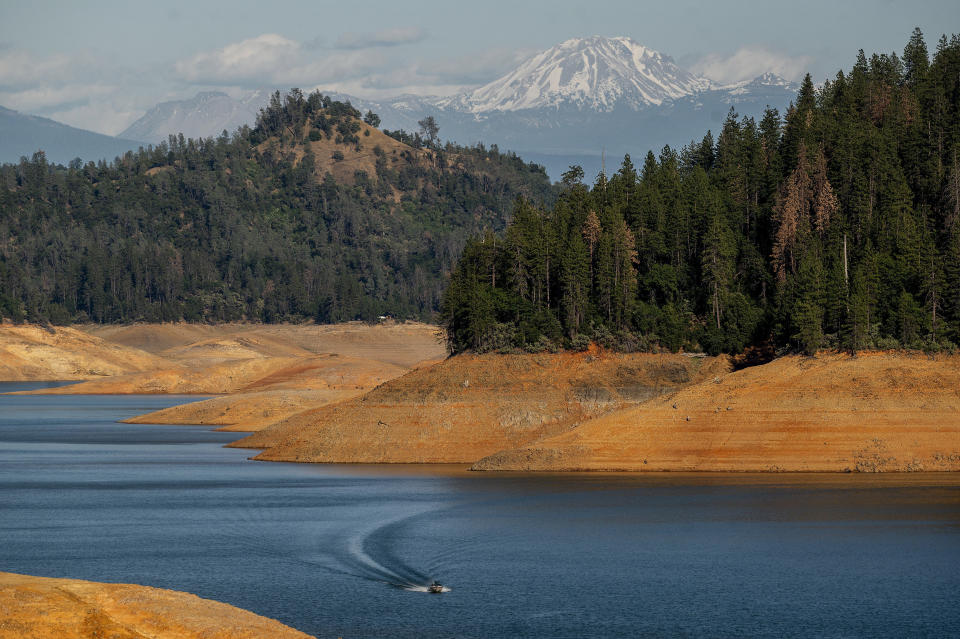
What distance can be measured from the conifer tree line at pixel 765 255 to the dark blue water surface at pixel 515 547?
60.9 feet

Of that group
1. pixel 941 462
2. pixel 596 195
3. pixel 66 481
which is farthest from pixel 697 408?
pixel 596 195

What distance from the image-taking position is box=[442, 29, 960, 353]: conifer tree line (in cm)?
9056

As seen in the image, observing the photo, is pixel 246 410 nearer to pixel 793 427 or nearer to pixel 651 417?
→ pixel 651 417

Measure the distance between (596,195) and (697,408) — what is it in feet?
180

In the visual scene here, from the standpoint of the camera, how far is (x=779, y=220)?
111188 millimetres

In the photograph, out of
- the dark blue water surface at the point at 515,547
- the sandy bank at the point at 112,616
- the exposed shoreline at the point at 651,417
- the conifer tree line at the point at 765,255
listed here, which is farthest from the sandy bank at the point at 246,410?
the sandy bank at the point at 112,616

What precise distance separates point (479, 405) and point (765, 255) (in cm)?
3598

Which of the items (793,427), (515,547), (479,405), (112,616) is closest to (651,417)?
(793,427)

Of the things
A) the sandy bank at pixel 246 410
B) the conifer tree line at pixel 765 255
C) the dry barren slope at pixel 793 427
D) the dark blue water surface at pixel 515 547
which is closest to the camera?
the dark blue water surface at pixel 515 547

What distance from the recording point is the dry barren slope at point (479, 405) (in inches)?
3565

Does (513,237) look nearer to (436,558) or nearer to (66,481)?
(66,481)

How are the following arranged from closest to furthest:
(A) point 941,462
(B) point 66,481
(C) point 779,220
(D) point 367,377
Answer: (A) point 941,462 → (B) point 66,481 → (C) point 779,220 → (D) point 367,377

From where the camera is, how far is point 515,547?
186 ft

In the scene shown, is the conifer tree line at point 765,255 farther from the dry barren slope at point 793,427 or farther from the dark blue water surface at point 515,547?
the dark blue water surface at point 515,547
